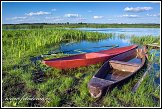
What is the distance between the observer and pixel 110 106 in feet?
15.6

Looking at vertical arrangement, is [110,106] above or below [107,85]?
below

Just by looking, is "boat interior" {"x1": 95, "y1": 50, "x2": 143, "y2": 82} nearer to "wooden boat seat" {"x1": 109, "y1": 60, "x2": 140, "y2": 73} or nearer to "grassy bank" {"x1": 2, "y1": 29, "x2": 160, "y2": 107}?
"wooden boat seat" {"x1": 109, "y1": 60, "x2": 140, "y2": 73}

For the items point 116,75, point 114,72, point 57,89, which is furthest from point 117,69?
point 57,89

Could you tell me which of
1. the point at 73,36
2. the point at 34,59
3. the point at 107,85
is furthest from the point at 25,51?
the point at 73,36

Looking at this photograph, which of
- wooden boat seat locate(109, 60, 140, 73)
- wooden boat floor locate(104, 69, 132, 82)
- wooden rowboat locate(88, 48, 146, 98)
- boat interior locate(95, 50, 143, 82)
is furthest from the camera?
wooden boat seat locate(109, 60, 140, 73)

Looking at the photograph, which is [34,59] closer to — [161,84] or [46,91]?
[46,91]

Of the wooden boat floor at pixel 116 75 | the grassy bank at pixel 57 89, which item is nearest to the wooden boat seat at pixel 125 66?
the wooden boat floor at pixel 116 75

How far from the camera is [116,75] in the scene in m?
6.73

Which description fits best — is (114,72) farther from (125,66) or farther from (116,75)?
(125,66)

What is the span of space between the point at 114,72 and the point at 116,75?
0.26 metres

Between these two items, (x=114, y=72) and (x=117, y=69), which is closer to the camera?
(x=114, y=72)

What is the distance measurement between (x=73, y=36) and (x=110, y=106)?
499 inches

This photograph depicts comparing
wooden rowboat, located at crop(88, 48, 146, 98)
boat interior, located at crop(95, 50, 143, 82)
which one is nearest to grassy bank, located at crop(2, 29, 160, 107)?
wooden rowboat, located at crop(88, 48, 146, 98)

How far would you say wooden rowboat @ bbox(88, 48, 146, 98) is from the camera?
5.01 meters
